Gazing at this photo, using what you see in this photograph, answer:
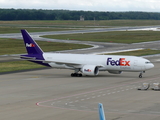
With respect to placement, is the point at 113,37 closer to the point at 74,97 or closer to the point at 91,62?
the point at 91,62

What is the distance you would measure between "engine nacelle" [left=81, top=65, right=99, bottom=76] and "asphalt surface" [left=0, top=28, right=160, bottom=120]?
796 millimetres

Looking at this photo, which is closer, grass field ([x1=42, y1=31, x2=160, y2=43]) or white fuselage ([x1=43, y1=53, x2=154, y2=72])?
white fuselage ([x1=43, y1=53, x2=154, y2=72])

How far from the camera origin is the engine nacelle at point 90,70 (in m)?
56.8

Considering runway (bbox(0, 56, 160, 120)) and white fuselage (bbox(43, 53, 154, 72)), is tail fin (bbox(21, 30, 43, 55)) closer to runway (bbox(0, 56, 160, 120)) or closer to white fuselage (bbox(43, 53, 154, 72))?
white fuselage (bbox(43, 53, 154, 72))

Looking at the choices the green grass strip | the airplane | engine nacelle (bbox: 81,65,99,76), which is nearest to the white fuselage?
the airplane

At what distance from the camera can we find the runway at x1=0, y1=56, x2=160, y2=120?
1273 inches

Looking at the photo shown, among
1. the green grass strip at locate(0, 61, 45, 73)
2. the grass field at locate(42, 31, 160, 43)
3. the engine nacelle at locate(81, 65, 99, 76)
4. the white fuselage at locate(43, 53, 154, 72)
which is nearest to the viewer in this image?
the white fuselage at locate(43, 53, 154, 72)

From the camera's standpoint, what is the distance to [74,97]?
41.3m

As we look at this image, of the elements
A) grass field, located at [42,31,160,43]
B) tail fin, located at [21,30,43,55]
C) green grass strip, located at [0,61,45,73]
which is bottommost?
grass field, located at [42,31,160,43]

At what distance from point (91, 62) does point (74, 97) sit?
17127 millimetres

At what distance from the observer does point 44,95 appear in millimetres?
42750

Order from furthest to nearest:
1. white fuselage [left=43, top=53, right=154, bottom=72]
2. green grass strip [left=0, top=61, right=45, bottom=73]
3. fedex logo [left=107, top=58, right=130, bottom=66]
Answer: green grass strip [left=0, top=61, right=45, bottom=73] < fedex logo [left=107, top=58, right=130, bottom=66] < white fuselage [left=43, top=53, right=154, bottom=72]

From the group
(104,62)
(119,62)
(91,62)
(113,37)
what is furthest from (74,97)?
(113,37)

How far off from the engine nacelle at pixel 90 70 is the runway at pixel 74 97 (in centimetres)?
82
